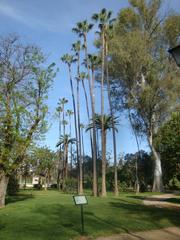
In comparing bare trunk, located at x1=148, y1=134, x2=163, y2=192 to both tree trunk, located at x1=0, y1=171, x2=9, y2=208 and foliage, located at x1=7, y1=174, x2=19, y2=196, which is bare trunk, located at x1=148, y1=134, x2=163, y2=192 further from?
tree trunk, located at x1=0, y1=171, x2=9, y2=208

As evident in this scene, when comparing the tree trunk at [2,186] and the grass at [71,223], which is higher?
the tree trunk at [2,186]

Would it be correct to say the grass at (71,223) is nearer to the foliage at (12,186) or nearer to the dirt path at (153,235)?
the dirt path at (153,235)

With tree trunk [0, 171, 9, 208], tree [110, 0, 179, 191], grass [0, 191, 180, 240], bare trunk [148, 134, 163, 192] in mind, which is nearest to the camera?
grass [0, 191, 180, 240]

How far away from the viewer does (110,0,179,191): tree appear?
36.1m

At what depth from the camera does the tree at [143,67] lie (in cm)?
3612

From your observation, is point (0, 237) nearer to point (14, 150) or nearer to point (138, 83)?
point (14, 150)

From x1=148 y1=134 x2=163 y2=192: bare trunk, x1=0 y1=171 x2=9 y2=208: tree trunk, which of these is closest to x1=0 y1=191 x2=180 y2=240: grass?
x1=0 y1=171 x2=9 y2=208: tree trunk

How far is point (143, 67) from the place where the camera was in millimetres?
37938

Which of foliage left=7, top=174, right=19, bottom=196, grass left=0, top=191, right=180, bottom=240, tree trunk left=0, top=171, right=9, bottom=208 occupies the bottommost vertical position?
grass left=0, top=191, right=180, bottom=240

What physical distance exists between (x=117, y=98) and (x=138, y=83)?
3.20 metres

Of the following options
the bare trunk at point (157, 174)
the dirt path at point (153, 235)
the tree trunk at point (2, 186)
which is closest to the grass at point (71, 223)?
the dirt path at point (153, 235)

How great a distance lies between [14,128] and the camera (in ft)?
68.6

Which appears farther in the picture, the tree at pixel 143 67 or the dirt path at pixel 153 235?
the tree at pixel 143 67

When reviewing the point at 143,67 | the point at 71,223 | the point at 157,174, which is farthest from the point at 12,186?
Result: the point at 71,223
